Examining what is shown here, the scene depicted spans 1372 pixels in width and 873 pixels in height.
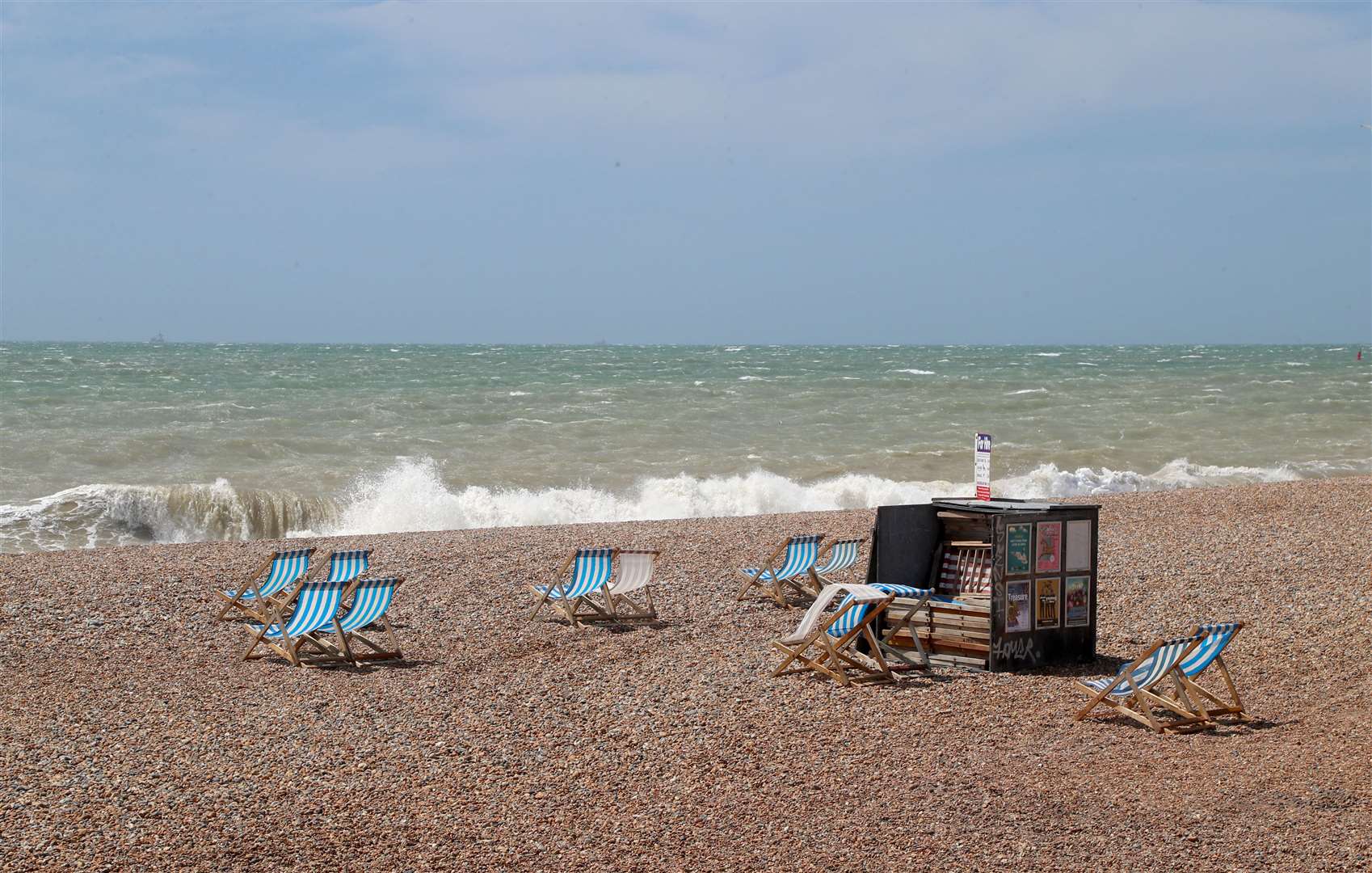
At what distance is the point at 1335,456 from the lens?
2317cm

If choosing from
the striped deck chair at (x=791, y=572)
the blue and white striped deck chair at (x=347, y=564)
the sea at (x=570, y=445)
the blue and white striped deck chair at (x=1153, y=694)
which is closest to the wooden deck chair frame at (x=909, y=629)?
the blue and white striped deck chair at (x=1153, y=694)

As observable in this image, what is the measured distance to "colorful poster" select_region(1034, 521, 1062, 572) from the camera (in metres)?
7.64

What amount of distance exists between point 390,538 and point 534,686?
635 centimetres

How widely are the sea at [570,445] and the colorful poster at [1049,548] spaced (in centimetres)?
1037

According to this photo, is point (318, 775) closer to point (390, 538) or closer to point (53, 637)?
point (53, 637)

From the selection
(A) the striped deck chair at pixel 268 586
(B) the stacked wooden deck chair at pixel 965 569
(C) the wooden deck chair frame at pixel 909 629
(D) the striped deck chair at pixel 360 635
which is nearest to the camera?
(C) the wooden deck chair frame at pixel 909 629

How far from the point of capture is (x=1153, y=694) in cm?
679

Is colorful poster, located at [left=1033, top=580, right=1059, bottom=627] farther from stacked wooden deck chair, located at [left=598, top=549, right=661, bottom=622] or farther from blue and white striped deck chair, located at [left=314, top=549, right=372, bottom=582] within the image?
blue and white striped deck chair, located at [left=314, top=549, right=372, bottom=582]

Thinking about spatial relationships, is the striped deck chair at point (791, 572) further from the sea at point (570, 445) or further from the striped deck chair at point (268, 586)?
the sea at point (570, 445)

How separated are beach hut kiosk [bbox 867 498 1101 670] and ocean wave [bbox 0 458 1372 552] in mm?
9441

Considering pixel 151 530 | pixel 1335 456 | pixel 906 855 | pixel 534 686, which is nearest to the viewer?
pixel 906 855

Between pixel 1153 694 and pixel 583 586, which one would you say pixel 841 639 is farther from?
pixel 583 586

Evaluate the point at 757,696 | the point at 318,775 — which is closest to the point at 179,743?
the point at 318,775

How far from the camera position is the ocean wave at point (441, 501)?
52.1ft
